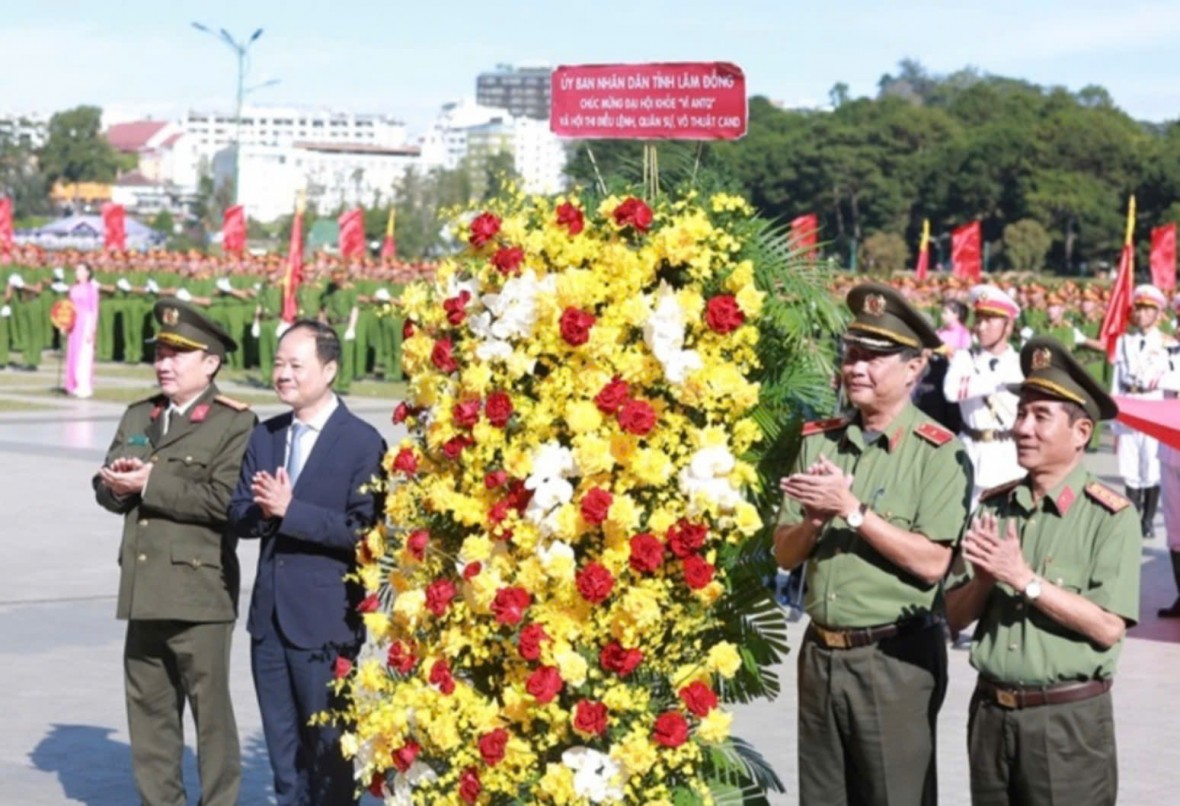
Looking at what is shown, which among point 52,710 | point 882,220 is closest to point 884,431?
point 52,710

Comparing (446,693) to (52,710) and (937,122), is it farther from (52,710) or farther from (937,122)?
(937,122)

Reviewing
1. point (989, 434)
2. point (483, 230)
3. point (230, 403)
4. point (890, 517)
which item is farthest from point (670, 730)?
point (989, 434)

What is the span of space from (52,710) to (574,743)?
159 inches

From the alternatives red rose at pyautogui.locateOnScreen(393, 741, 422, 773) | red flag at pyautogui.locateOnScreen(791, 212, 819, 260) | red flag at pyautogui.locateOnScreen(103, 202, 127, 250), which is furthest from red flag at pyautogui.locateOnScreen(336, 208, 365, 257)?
red rose at pyautogui.locateOnScreen(393, 741, 422, 773)

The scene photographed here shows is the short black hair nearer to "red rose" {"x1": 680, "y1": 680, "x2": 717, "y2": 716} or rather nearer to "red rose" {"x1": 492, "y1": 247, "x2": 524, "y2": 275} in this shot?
"red rose" {"x1": 492, "y1": 247, "x2": 524, "y2": 275}

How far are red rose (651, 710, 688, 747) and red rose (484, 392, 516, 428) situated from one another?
34.4 inches

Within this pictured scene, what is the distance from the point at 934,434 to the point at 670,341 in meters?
0.72

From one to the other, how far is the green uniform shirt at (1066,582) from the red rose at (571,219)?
142 cm

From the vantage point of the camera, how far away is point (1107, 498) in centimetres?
510

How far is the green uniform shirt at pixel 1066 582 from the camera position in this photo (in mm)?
5039

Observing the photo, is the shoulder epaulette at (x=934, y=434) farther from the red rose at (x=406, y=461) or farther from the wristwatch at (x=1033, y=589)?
the red rose at (x=406, y=461)

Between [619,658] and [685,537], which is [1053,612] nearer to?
[685,537]

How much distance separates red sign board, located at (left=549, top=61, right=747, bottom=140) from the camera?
5.86 metres

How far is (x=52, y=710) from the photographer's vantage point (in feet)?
29.4
